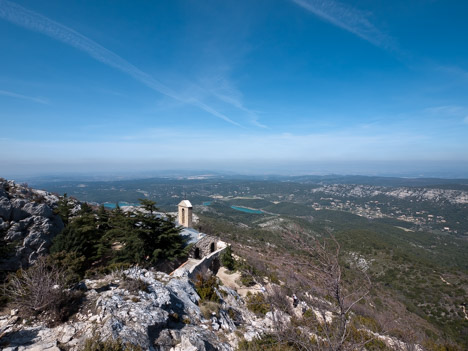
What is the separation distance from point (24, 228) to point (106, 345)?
11017 millimetres

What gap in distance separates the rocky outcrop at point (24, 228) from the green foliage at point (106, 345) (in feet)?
27.9

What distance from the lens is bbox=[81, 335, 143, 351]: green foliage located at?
13.3 ft

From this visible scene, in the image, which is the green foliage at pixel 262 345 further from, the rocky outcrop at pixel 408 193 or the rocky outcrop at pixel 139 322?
the rocky outcrop at pixel 408 193

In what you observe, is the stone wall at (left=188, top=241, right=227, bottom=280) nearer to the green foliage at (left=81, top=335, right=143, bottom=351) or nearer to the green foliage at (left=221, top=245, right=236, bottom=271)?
the green foliage at (left=221, top=245, right=236, bottom=271)

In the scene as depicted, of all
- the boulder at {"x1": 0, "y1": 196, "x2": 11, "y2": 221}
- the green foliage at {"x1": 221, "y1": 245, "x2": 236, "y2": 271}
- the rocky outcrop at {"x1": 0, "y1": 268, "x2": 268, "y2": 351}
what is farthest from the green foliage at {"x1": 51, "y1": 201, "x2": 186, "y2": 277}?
the rocky outcrop at {"x1": 0, "y1": 268, "x2": 268, "y2": 351}

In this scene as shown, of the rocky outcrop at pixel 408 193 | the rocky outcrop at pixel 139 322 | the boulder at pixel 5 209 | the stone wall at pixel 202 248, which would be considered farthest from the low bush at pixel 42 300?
the rocky outcrop at pixel 408 193

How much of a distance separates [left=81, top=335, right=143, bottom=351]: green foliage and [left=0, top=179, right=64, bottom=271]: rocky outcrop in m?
8.51

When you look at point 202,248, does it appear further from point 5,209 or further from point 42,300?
point 5,209

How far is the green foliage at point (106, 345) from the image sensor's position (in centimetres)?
406

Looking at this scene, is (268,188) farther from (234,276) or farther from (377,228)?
(234,276)

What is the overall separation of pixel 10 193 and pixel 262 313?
52.4 ft

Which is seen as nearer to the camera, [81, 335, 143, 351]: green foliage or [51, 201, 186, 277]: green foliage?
[81, 335, 143, 351]: green foliage

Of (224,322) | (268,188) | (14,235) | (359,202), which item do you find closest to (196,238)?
(224,322)

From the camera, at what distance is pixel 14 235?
1032cm
